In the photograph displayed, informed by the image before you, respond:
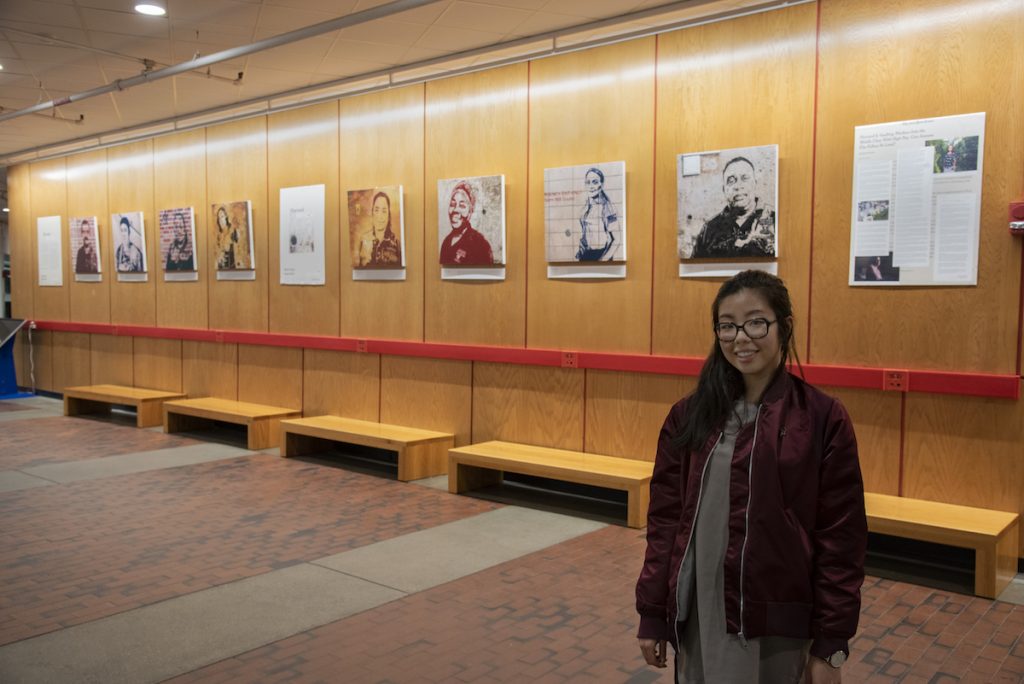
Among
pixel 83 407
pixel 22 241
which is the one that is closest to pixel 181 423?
pixel 83 407

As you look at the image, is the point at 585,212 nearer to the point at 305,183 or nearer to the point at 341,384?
the point at 341,384

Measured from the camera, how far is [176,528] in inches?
235

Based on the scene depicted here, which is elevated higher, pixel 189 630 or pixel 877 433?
pixel 877 433

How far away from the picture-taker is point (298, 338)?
30.7ft

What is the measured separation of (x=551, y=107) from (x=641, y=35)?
1043 millimetres

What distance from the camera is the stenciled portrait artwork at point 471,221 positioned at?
7.51m

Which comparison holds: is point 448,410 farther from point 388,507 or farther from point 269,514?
point 269,514

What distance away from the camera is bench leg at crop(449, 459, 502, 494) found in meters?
7.09

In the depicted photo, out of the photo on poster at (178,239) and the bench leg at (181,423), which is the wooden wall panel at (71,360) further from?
the bench leg at (181,423)

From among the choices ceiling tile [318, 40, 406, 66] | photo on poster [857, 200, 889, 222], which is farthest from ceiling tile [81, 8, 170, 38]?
photo on poster [857, 200, 889, 222]

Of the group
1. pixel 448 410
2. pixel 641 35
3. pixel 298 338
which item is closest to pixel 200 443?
pixel 298 338

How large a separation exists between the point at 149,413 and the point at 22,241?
5694 mm

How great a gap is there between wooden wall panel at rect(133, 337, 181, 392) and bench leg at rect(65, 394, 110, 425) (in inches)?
20.2

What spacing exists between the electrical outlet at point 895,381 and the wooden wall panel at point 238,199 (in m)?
6.80
